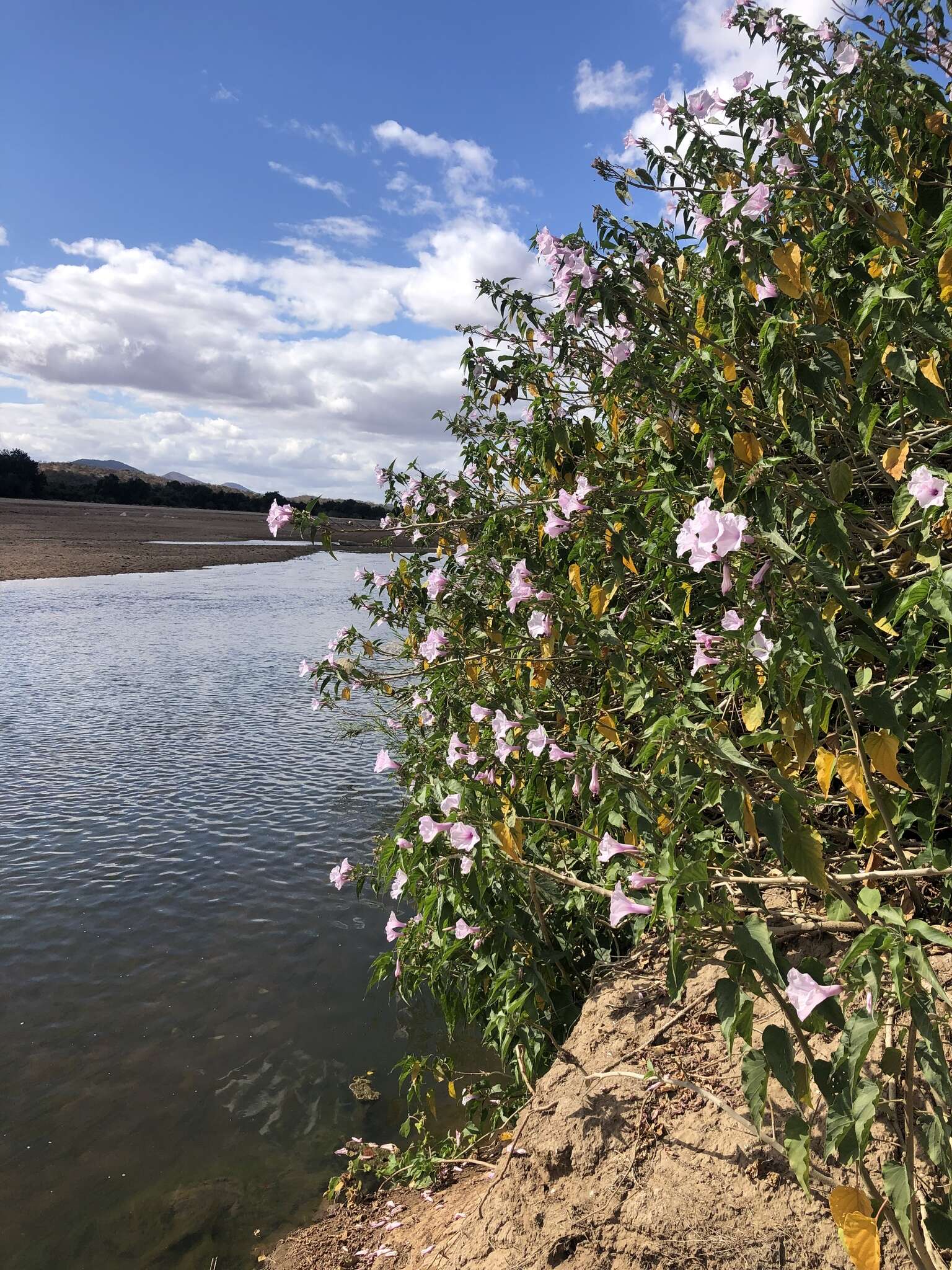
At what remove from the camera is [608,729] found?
2.54 m

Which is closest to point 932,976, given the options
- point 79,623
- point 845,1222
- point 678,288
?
point 845,1222

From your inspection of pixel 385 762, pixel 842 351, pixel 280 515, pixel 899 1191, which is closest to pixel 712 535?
pixel 842 351

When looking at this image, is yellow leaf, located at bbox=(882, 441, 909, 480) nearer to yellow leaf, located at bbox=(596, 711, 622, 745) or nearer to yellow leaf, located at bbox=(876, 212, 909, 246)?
yellow leaf, located at bbox=(876, 212, 909, 246)

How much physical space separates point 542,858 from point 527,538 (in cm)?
155

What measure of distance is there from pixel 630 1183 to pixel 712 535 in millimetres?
1821

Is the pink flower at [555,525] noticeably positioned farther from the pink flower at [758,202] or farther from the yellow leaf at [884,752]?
the yellow leaf at [884,752]

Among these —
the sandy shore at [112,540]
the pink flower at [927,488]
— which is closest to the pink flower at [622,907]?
the pink flower at [927,488]

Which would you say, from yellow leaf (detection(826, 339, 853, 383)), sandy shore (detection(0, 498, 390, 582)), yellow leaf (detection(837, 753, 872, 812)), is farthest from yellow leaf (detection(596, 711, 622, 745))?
sandy shore (detection(0, 498, 390, 582))

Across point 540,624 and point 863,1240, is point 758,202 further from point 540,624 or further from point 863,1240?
point 863,1240

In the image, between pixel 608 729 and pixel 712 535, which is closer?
pixel 712 535

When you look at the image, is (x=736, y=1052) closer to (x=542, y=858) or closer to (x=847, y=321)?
(x=542, y=858)

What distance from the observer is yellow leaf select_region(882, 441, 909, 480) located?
5.83 ft

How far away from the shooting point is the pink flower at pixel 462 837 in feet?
7.86

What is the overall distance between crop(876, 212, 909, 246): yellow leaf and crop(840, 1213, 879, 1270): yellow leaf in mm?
2068
